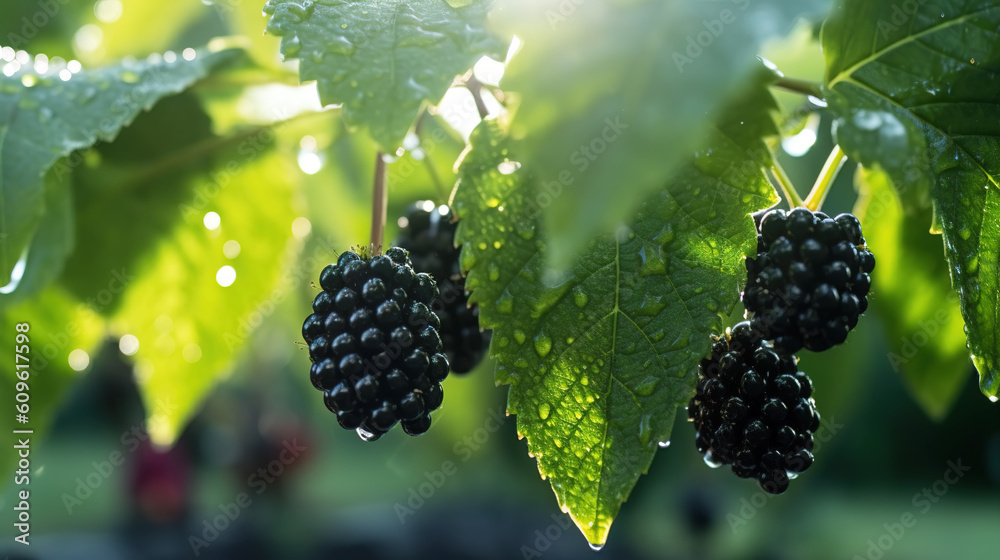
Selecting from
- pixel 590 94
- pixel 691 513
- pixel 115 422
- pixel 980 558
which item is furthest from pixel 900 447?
pixel 115 422

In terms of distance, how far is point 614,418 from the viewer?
35 centimetres

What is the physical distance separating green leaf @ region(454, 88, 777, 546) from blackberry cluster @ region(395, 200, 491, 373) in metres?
0.17

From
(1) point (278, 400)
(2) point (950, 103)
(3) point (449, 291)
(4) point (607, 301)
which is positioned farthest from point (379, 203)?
(1) point (278, 400)

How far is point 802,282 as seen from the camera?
388mm

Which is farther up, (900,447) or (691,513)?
(900,447)

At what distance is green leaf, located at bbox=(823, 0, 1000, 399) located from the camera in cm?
37

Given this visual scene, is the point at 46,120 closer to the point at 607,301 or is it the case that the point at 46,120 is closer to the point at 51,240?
the point at 51,240

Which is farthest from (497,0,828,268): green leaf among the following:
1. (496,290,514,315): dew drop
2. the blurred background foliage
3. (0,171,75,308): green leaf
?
(0,171,75,308): green leaf

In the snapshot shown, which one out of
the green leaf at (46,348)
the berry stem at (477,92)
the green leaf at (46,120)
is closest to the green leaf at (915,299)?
the berry stem at (477,92)

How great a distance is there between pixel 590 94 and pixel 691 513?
372 cm

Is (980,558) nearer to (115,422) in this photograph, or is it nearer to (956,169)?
(956,169)

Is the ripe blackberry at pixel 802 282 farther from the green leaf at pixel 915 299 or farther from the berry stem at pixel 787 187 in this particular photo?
the green leaf at pixel 915 299

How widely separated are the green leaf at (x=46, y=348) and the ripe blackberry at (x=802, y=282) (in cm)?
55

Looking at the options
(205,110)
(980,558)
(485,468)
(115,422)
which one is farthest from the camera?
(485,468)
